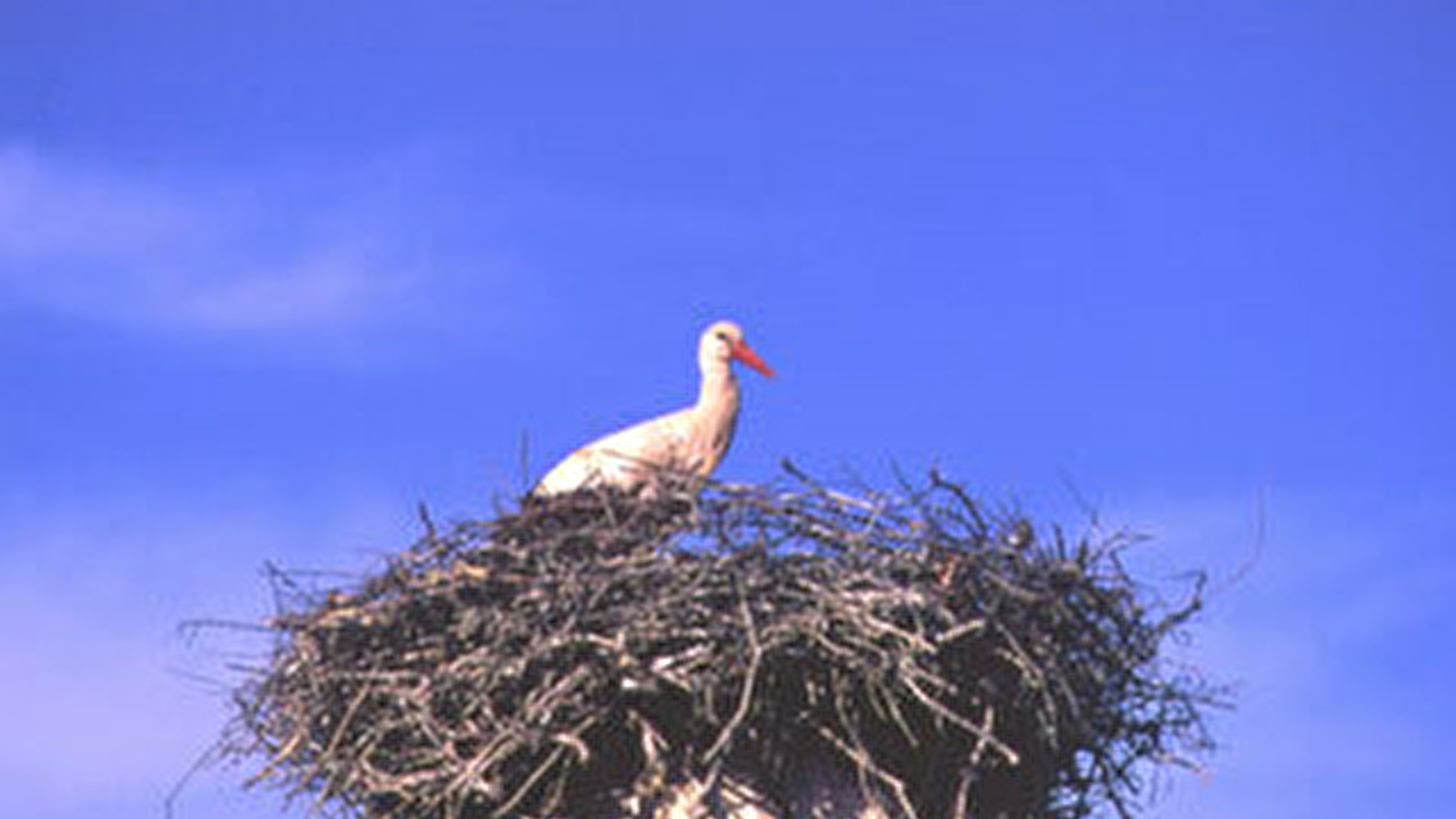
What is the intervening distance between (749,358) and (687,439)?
32.4 inches

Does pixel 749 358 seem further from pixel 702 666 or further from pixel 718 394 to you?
pixel 702 666

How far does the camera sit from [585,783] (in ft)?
22.3

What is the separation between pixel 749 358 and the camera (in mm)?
10117

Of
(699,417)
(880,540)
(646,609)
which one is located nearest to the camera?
(646,609)

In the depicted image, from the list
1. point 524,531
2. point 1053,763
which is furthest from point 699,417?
point 1053,763

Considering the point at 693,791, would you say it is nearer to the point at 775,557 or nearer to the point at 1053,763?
the point at 775,557

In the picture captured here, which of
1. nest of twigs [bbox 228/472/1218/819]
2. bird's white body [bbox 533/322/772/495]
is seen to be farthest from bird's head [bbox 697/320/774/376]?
nest of twigs [bbox 228/472/1218/819]

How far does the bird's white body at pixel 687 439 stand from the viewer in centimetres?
894

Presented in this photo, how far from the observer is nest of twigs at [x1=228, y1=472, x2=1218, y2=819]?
6.60 m

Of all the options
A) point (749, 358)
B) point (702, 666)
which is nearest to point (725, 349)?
point (749, 358)

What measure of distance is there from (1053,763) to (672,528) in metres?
1.67

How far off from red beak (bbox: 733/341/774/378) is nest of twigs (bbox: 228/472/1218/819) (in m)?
2.75

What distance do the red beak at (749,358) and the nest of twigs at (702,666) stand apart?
2.75 m

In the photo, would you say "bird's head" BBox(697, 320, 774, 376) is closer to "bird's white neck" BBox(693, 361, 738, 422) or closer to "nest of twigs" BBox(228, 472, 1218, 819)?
"bird's white neck" BBox(693, 361, 738, 422)
